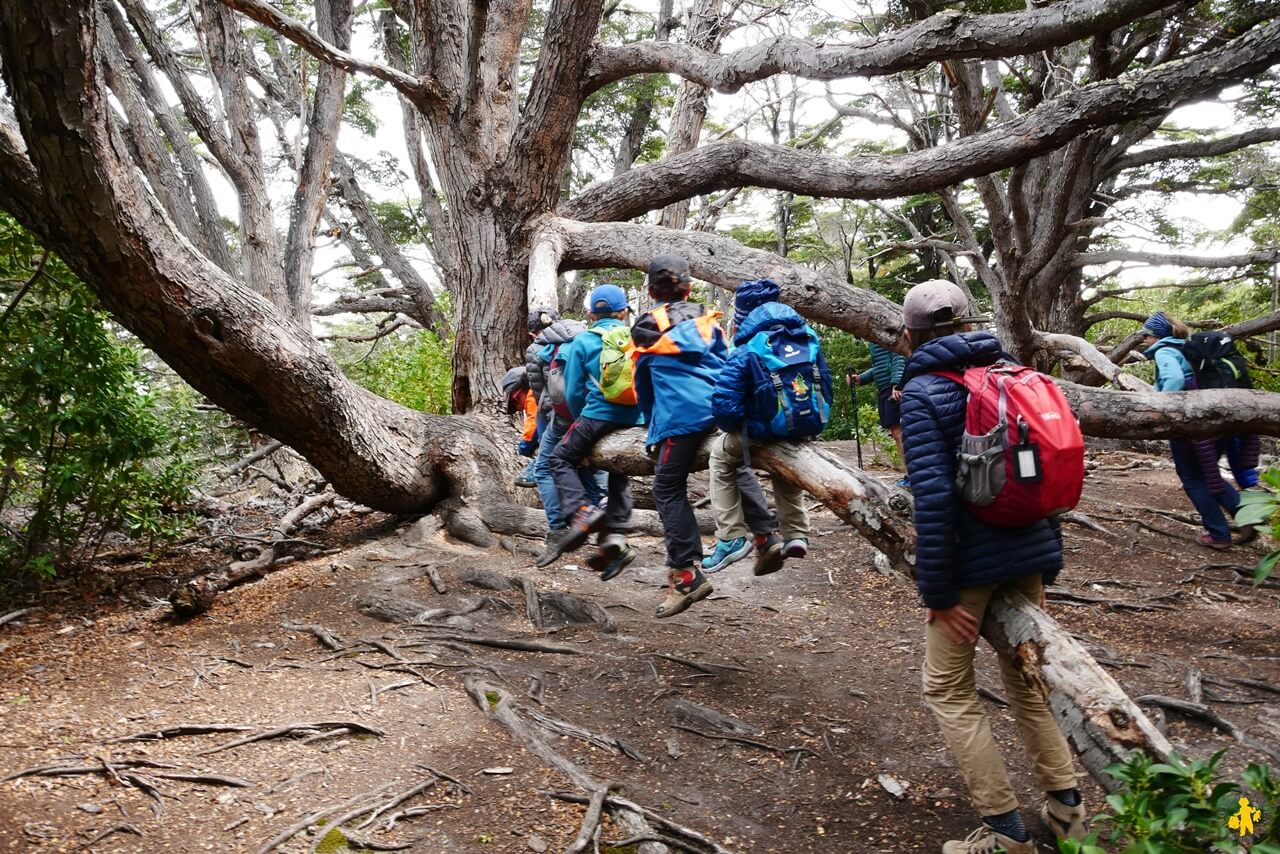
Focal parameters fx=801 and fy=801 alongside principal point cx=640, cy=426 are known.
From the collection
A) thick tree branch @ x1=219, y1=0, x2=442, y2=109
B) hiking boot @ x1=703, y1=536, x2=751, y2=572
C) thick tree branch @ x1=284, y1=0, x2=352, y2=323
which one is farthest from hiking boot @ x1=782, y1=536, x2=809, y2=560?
thick tree branch @ x1=284, y1=0, x2=352, y2=323

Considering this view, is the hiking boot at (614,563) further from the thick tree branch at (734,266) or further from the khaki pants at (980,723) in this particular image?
the thick tree branch at (734,266)

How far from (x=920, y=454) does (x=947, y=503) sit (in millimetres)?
189

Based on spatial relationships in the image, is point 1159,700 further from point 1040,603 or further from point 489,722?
point 489,722

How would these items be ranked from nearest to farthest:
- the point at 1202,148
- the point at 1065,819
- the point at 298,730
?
the point at 1065,819 < the point at 298,730 < the point at 1202,148

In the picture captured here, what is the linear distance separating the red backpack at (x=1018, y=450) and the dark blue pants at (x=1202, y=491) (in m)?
5.11

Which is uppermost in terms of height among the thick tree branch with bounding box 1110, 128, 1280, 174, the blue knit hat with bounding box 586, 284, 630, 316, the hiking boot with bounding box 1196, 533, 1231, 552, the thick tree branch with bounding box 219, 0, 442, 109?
the thick tree branch with bounding box 219, 0, 442, 109

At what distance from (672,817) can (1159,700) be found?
2811 millimetres

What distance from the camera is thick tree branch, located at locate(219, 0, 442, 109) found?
20.5 ft

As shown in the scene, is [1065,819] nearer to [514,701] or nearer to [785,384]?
[785,384]

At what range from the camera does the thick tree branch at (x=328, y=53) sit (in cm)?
625

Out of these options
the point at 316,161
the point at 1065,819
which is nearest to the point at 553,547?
the point at 1065,819

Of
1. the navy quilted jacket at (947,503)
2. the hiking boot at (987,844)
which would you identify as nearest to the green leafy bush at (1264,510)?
the navy quilted jacket at (947,503)

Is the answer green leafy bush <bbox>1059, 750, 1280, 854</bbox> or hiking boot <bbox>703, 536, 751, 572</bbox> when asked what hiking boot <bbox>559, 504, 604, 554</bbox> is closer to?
hiking boot <bbox>703, 536, 751, 572</bbox>

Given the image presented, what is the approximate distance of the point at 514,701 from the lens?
420cm
